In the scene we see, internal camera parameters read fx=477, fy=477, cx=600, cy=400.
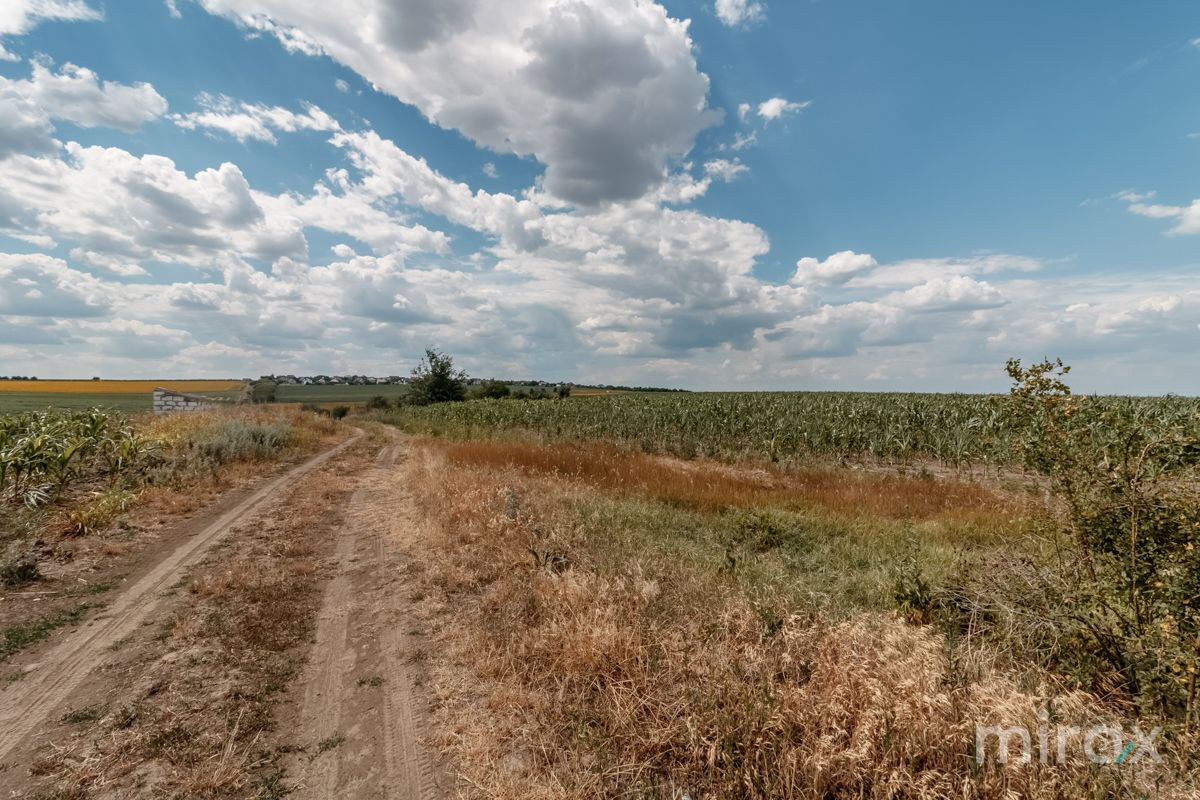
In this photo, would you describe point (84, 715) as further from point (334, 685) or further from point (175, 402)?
point (175, 402)

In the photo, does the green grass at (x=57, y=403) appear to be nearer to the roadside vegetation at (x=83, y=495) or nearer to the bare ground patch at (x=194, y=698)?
the roadside vegetation at (x=83, y=495)

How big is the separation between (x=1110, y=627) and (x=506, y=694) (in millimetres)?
4662

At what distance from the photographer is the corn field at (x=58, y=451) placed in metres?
9.49

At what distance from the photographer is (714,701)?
3383mm

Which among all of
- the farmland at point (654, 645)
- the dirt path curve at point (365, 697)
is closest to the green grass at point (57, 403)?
the farmland at point (654, 645)

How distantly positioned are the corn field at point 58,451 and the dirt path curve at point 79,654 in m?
4.63

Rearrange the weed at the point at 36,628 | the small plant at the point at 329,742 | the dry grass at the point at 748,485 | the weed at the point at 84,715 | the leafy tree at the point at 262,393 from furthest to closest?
1. the leafy tree at the point at 262,393
2. the dry grass at the point at 748,485
3. the weed at the point at 36,628
4. the weed at the point at 84,715
5. the small plant at the point at 329,742

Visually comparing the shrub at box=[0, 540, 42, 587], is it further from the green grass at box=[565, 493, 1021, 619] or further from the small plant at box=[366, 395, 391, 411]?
the small plant at box=[366, 395, 391, 411]

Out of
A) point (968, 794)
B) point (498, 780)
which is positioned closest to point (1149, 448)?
point (968, 794)

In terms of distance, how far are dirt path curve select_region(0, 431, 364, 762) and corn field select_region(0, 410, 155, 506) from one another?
4626 mm

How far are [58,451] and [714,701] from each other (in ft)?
47.6

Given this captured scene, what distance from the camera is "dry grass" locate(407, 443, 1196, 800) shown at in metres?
2.85

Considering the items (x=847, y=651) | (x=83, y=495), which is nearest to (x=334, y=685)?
(x=847, y=651)

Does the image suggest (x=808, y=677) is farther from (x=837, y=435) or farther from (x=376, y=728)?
(x=837, y=435)
